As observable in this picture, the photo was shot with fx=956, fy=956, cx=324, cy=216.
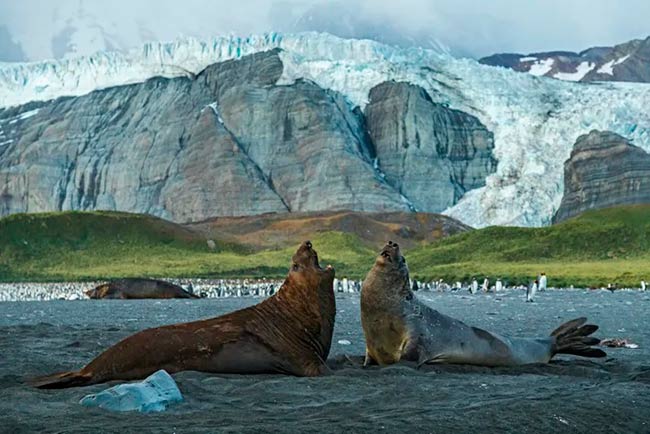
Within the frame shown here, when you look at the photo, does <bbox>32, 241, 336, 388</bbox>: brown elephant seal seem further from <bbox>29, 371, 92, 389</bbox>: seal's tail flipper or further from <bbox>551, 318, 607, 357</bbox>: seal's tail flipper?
<bbox>551, 318, 607, 357</bbox>: seal's tail flipper

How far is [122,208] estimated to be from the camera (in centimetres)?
9388

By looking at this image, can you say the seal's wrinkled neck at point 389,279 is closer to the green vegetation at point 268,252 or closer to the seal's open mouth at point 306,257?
the seal's open mouth at point 306,257

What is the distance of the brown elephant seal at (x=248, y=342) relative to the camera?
6551mm

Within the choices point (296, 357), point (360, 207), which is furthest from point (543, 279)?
point (360, 207)

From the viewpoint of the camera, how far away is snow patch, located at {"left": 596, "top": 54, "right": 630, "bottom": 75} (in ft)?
581

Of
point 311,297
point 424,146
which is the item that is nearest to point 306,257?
point 311,297

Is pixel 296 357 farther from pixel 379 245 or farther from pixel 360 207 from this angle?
pixel 360 207

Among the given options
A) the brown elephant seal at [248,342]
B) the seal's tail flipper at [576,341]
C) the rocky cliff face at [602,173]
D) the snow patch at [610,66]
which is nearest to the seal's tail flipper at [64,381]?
the brown elephant seal at [248,342]

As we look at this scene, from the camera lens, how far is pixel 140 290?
30.6m

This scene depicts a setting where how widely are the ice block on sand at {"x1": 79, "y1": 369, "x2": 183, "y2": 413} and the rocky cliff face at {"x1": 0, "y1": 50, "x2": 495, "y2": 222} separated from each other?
3147 inches

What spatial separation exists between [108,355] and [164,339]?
0.41 meters

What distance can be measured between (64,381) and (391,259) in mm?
3051

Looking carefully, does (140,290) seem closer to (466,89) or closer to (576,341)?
(576,341)

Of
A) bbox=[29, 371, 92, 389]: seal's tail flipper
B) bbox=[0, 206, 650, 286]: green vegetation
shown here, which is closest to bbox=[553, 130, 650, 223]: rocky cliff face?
bbox=[0, 206, 650, 286]: green vegetation
